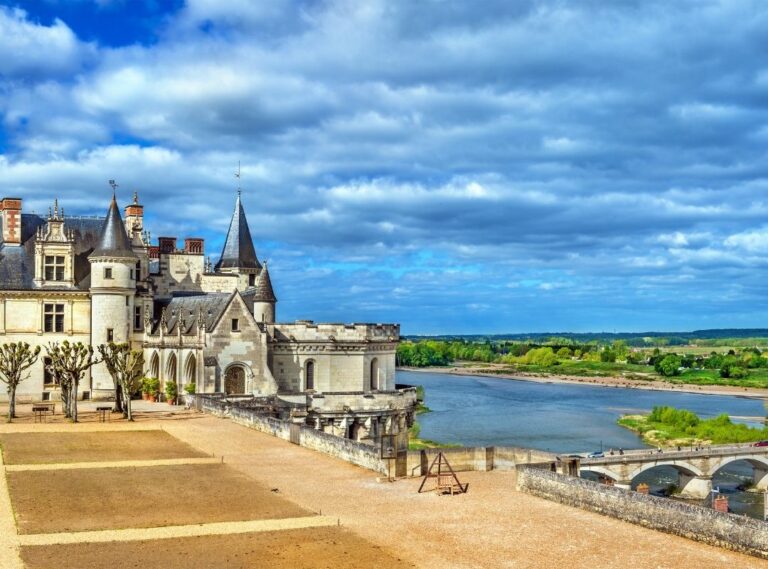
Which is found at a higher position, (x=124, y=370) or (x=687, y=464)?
(x=124, y=370)

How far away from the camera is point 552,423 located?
81938mm

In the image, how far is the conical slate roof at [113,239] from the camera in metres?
48.6

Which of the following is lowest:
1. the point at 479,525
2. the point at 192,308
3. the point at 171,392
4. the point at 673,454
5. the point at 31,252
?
the point at 673,454

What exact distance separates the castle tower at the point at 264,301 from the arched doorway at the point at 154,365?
6397mm

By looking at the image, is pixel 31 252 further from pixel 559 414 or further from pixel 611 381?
pixel 611 381

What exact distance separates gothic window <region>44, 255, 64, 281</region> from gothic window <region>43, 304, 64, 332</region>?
1593 millimetres

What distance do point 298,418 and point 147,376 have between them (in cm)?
1244

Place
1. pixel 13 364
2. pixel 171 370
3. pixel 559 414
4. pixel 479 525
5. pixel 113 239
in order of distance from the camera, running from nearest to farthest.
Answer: pixel 479 525 < pixel 13 364 < pixel 171 370 < pixel 113 239 < pixel 559 414

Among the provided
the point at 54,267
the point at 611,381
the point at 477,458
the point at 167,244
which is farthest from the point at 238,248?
the point at 611,381

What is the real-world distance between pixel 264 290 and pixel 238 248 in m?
10.3

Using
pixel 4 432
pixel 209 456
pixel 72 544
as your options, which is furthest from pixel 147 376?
pixel 72 544

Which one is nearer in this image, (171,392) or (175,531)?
(175,531)

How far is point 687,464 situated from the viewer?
5456cm

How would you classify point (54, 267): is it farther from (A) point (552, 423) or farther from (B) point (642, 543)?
(A) point (552, 423)
